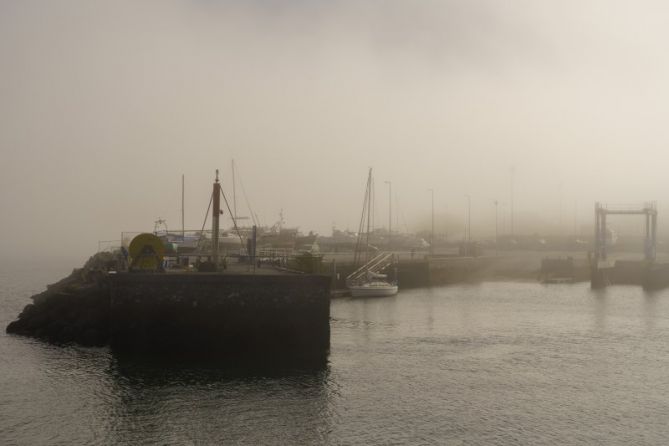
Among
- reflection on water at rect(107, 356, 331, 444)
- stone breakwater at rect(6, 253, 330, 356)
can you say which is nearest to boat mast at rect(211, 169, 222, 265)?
stone breakwater at rect(6, 253, 330, 356)

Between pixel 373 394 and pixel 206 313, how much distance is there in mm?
10194

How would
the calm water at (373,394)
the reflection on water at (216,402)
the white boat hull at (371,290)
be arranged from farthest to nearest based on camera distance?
the white boat hull at (371,290) → the calm water at (373,394) → the reflection on water at (216,402)

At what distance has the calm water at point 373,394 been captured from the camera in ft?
73.4

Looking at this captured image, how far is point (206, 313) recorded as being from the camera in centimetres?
3238

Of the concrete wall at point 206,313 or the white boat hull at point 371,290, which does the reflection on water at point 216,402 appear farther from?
the white boat hull at point 371,290

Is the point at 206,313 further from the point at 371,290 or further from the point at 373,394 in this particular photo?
the point at 371,290

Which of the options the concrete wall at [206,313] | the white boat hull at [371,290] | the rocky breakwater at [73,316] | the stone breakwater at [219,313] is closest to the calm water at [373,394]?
the rocky breakwater at [73,316]

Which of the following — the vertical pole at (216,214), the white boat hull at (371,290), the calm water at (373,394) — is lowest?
the calm water at (373,394)

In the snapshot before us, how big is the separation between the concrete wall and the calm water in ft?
6.71

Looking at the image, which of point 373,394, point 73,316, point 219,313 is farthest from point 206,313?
point 73,316

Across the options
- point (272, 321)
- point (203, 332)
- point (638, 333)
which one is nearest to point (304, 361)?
point (272, 321)

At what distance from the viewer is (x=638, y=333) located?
1775 inches

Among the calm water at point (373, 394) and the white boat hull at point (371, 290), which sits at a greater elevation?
the white boat hull at point (371, 290)

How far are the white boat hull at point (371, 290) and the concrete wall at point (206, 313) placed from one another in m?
33.9
